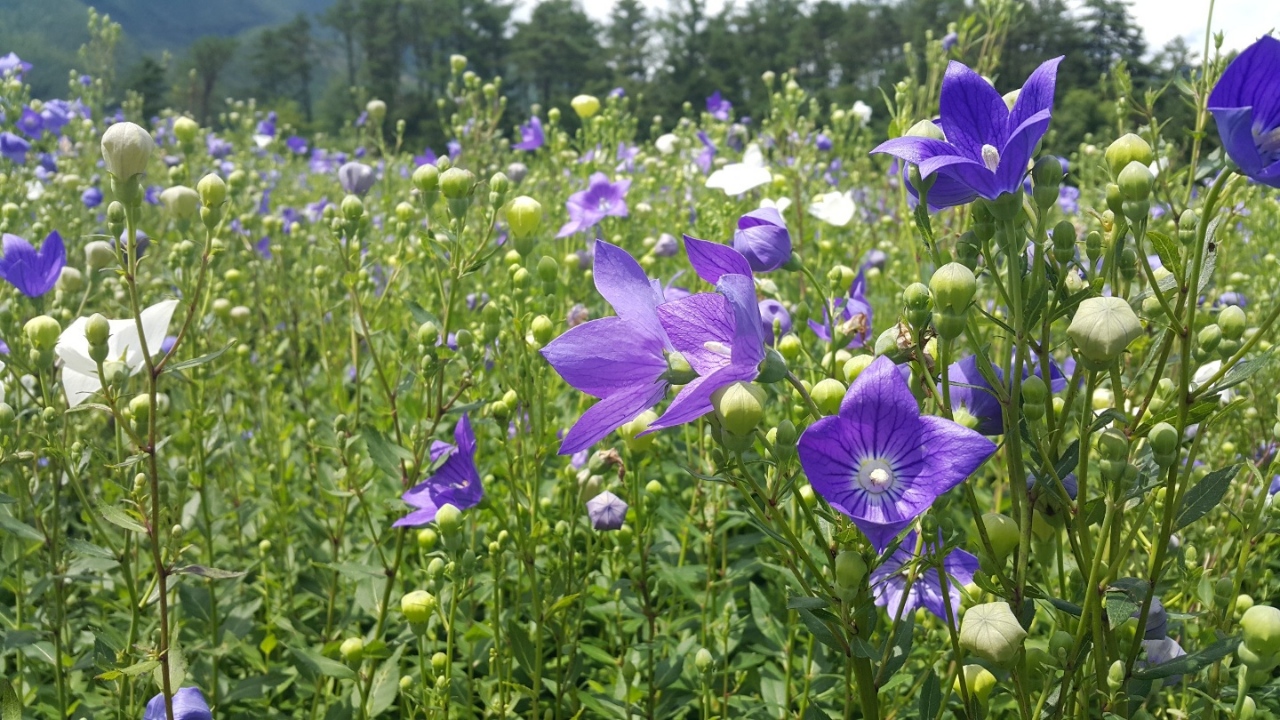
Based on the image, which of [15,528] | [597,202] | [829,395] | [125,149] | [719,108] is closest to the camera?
[829,395]

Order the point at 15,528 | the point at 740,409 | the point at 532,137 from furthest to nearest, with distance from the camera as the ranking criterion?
1. the point at 532,137
2. the point at 15,528
3. the point at 740,409

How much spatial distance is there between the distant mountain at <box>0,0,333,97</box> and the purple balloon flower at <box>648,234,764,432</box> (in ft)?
108

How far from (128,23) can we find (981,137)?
152824 mm

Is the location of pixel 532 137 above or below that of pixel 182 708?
above

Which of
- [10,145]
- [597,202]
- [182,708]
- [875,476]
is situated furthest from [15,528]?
[10,145]

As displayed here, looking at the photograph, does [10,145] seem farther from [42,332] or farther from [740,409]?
[740,409]

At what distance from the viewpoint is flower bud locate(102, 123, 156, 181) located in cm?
148

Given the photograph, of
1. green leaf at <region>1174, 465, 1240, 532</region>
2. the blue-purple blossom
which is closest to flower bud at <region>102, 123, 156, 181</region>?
green leaf at <region>1174, 465, 1240, 532</region>

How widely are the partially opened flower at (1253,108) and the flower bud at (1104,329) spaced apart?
8.9 inches

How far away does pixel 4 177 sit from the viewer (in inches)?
150

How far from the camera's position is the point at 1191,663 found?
1.14m

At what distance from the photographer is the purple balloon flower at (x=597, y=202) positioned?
3.66 meters

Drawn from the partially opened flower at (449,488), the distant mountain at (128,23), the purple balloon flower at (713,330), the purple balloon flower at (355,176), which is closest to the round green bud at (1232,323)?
the purple balloon flower at (713,330)

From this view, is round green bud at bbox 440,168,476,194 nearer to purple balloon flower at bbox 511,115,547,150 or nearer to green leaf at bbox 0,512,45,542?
green leaf at bbox 0,512,45,542
